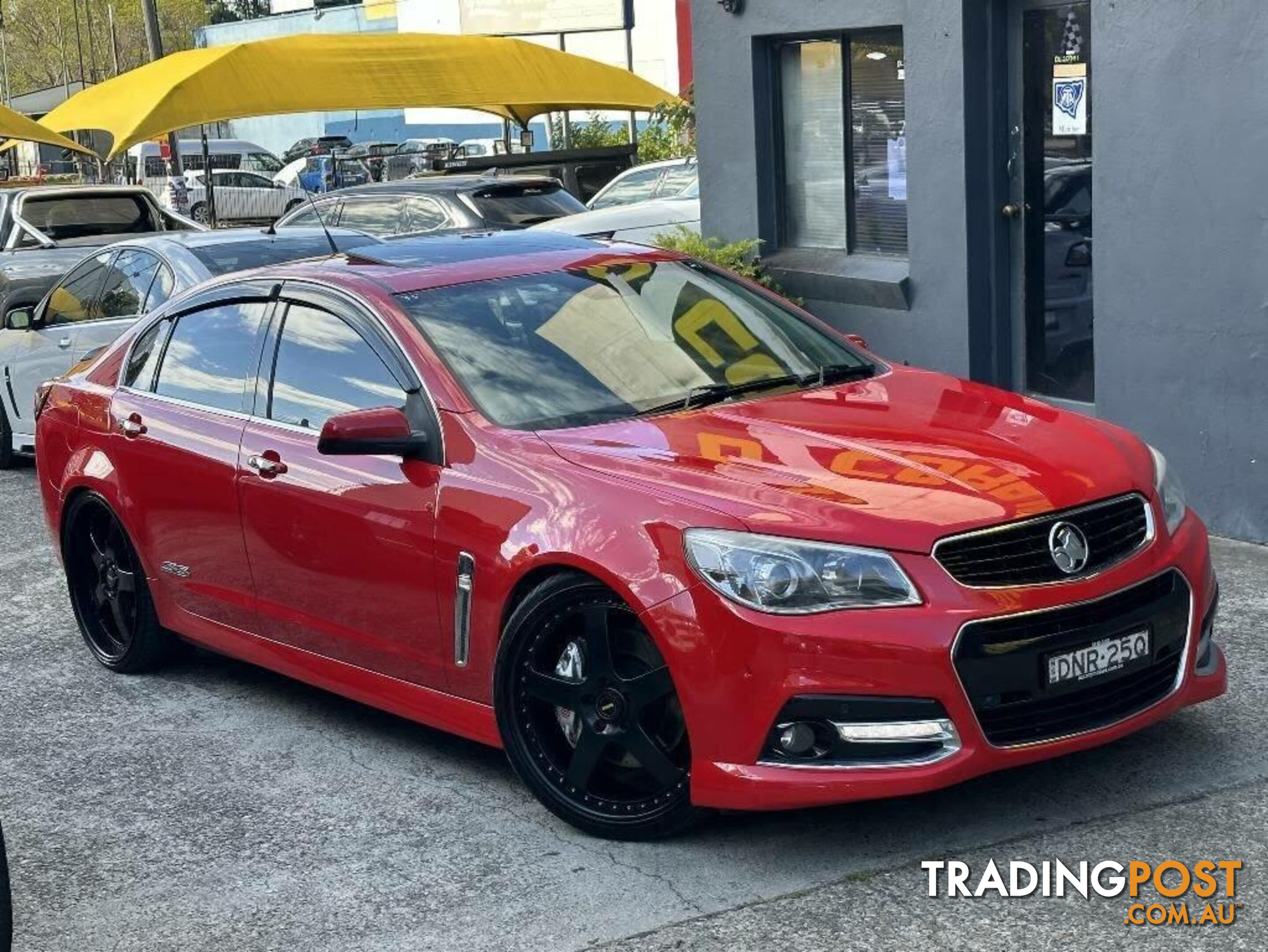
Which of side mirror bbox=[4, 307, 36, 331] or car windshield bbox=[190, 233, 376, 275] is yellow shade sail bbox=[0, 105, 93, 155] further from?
car windshield bbox=[190, 233, 376, 275]

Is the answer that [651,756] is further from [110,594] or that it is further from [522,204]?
[522,204]

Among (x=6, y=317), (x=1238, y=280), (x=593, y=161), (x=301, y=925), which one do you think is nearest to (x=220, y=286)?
(x=301, y=925)

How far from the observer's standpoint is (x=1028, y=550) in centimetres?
467

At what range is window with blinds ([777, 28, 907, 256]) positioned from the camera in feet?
34.7

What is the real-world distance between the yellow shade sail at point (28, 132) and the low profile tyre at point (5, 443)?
854cm

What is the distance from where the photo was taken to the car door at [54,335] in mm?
11500

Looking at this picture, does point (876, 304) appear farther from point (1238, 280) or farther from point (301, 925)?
point (301, 925)

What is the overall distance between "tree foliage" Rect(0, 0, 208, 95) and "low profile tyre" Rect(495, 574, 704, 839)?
68847mm

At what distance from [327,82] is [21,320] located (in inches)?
336

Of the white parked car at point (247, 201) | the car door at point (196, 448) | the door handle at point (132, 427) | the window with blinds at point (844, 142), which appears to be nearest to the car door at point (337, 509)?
the car door at point (196, 448)

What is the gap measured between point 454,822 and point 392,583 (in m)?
0.74

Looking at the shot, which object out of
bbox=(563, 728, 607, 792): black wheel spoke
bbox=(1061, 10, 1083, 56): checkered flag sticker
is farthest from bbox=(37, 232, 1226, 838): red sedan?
bbox=(1061, 10, 1083, 56): checkered flag sticker

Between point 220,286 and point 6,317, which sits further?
point 6,317

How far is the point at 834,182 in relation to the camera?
1115cm
